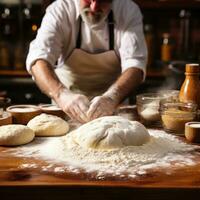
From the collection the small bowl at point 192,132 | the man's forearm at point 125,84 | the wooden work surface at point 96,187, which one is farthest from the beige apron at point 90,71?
the wooden work surface at point 96,187

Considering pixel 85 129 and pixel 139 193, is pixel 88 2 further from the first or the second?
pixel 139 193

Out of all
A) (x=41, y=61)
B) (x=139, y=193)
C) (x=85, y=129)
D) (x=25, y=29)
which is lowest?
(x=139, y=193)

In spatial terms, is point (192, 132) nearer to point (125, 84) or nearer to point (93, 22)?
point (125, 84)

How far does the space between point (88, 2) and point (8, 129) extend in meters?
1.03

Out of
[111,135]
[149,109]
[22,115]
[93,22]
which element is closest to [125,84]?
[149,109]

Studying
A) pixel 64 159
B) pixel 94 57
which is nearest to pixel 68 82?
pixel 94 57

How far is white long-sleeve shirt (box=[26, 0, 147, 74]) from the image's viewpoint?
2.31m

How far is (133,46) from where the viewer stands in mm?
2373

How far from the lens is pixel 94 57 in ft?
8.27

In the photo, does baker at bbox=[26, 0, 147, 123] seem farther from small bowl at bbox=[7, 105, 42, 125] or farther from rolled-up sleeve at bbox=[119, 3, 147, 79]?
small bowl at bbox=[7, 105, 42, 125]

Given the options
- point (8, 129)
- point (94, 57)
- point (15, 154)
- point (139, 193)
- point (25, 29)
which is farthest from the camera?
point (25, 29)

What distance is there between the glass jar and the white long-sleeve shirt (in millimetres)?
616

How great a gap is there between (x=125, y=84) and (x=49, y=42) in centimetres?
53

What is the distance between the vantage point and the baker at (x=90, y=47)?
2178 millimetres
